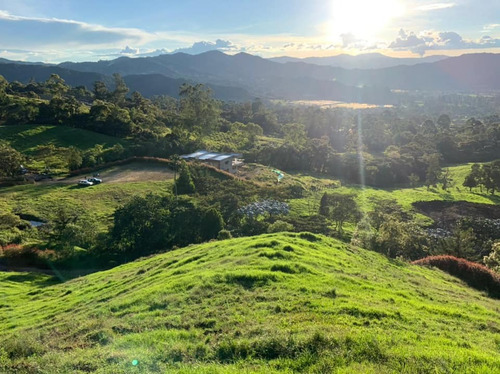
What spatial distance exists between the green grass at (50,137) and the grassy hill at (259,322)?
62.9 metres

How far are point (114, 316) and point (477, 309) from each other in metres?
16.4

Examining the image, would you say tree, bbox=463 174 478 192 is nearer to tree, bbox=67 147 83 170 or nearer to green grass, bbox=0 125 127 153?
green grass, bbox=0 125 127 153

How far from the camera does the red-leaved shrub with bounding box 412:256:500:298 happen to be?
23.7 m

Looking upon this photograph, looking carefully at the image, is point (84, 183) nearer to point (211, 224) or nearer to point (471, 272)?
point (211, 224)

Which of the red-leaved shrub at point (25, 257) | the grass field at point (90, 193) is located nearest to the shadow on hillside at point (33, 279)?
the red-leaved shrub at point (25, 257)

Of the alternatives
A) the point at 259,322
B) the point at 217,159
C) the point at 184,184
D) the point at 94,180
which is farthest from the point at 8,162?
the point at 259,322

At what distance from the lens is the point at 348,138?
439ft

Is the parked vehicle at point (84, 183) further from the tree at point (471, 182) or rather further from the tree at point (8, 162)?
the tree at point (471, 182)

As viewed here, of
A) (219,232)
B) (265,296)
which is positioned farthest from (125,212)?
(265,296)

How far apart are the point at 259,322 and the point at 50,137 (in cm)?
8280

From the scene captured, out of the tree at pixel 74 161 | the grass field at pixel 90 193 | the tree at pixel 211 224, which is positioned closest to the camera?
the tree at pixel 211 224

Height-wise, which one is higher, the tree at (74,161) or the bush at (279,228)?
the tree at (74,161)

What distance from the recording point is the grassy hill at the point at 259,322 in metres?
8.88

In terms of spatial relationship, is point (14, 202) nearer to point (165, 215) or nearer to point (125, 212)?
point (125, 212)
